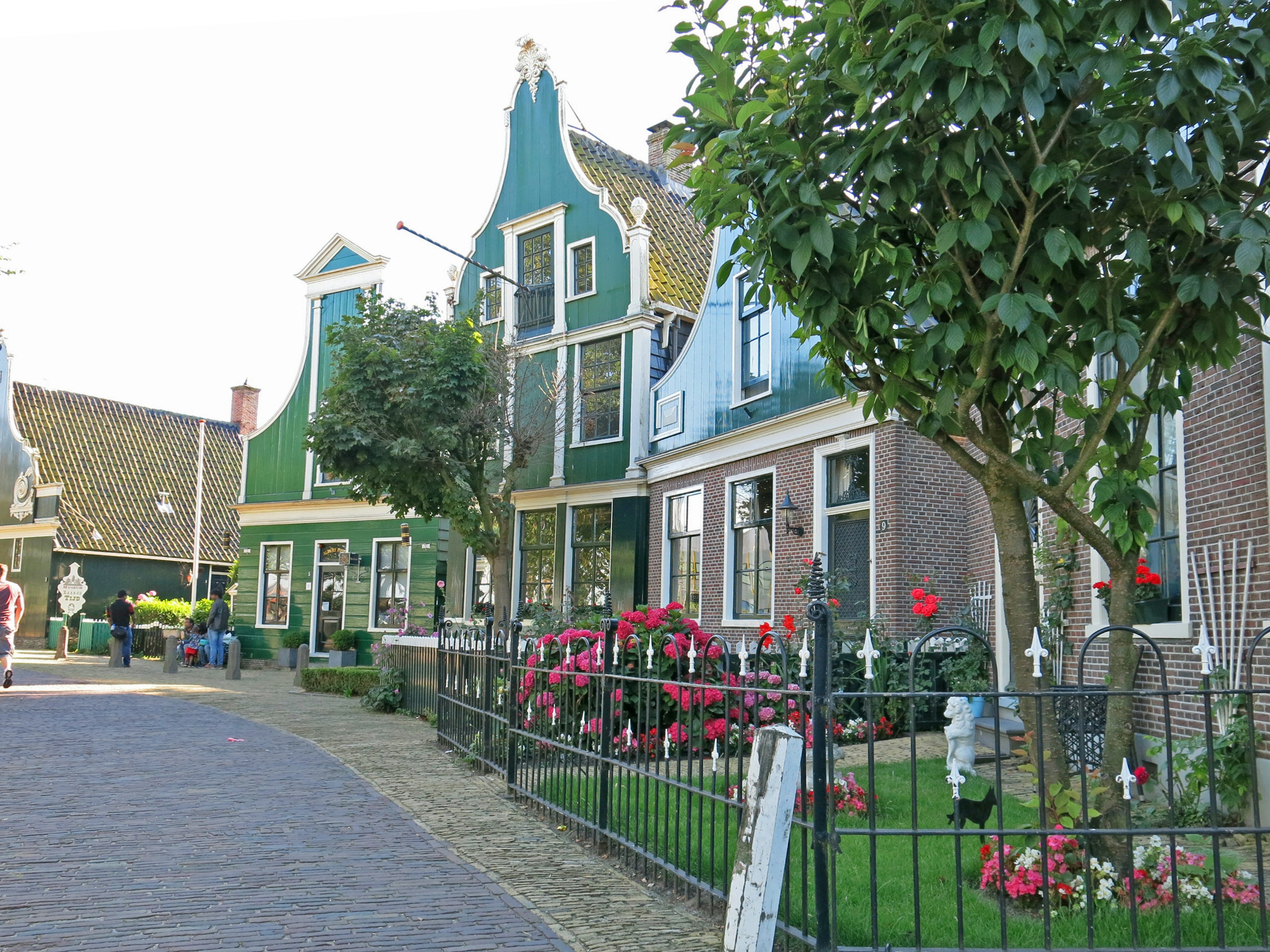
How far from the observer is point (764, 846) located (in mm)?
3732

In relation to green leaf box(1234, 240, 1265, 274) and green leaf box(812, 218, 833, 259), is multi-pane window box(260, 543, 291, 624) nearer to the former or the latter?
green leaf box(812, 218, 833, 259)

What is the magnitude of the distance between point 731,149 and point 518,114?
58.8ft

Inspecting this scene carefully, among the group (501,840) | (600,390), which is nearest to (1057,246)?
(501,840)

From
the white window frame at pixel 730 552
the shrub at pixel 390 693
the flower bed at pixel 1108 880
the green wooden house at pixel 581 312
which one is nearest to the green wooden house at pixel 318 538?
the green wooden house at pixel 581 312

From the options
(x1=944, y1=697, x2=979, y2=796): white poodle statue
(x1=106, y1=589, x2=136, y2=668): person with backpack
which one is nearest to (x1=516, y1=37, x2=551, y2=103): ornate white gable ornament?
(x1=106, y1=589, x2=136, y2=668): person with backpack

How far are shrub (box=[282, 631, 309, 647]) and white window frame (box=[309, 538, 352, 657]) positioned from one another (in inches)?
4.9

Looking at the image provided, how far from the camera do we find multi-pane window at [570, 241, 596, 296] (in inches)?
772

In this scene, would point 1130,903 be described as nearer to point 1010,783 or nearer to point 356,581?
point 1010,783

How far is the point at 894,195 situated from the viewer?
4.67m

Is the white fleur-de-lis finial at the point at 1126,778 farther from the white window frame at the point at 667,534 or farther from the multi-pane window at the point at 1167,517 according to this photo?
the white window frame at the point at 667,534

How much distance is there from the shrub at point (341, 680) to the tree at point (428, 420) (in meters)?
2.38

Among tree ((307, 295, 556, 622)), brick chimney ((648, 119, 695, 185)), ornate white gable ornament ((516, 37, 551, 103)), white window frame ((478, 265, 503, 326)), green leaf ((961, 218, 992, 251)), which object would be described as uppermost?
ornate white gable ornament ((516, 37, 551, 103))

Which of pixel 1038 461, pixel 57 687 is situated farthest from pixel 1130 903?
pixel 57 687

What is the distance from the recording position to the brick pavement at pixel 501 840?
4816mm
